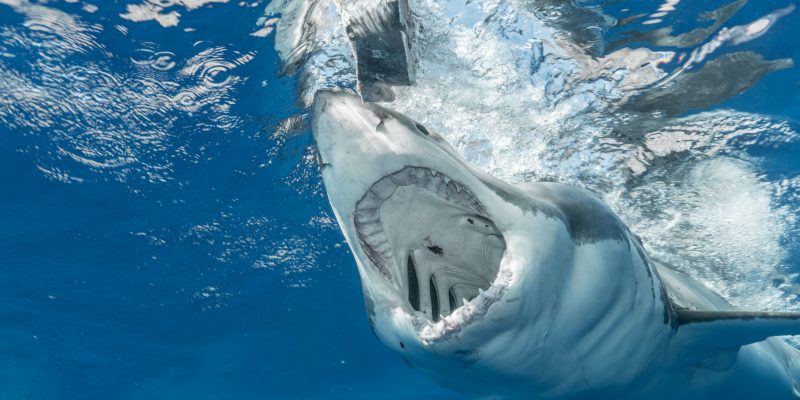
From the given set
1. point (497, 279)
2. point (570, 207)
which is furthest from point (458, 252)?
point (497, 279)

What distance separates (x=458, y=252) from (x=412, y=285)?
403mm

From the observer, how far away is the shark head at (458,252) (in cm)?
248

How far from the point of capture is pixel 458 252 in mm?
3322

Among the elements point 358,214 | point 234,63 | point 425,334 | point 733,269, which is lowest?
point 733,269

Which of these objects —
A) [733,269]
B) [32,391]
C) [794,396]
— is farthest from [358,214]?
[32,391]

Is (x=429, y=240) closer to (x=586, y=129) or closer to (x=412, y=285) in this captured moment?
(x=412, y=285)

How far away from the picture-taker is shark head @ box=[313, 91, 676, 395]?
8.13 feet

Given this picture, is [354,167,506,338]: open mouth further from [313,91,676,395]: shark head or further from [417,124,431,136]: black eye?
[417,124,431,136]: black eye

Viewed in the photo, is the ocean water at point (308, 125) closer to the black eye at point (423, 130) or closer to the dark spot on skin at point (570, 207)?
the dark spot on skin at point (570, 207)

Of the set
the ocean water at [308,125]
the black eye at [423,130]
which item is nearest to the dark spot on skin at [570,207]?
the black eye at [423,130]

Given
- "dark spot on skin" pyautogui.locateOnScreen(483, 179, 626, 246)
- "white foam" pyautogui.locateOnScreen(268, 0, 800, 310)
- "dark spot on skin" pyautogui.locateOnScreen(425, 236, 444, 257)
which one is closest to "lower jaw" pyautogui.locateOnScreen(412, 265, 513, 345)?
"dark spot on skin" pyautogui.locateOnScreen(483, 179, 626, 246)

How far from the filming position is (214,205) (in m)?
10.1

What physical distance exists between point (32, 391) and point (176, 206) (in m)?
17.6

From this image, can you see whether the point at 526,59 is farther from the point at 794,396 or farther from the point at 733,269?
the point at 733,269
